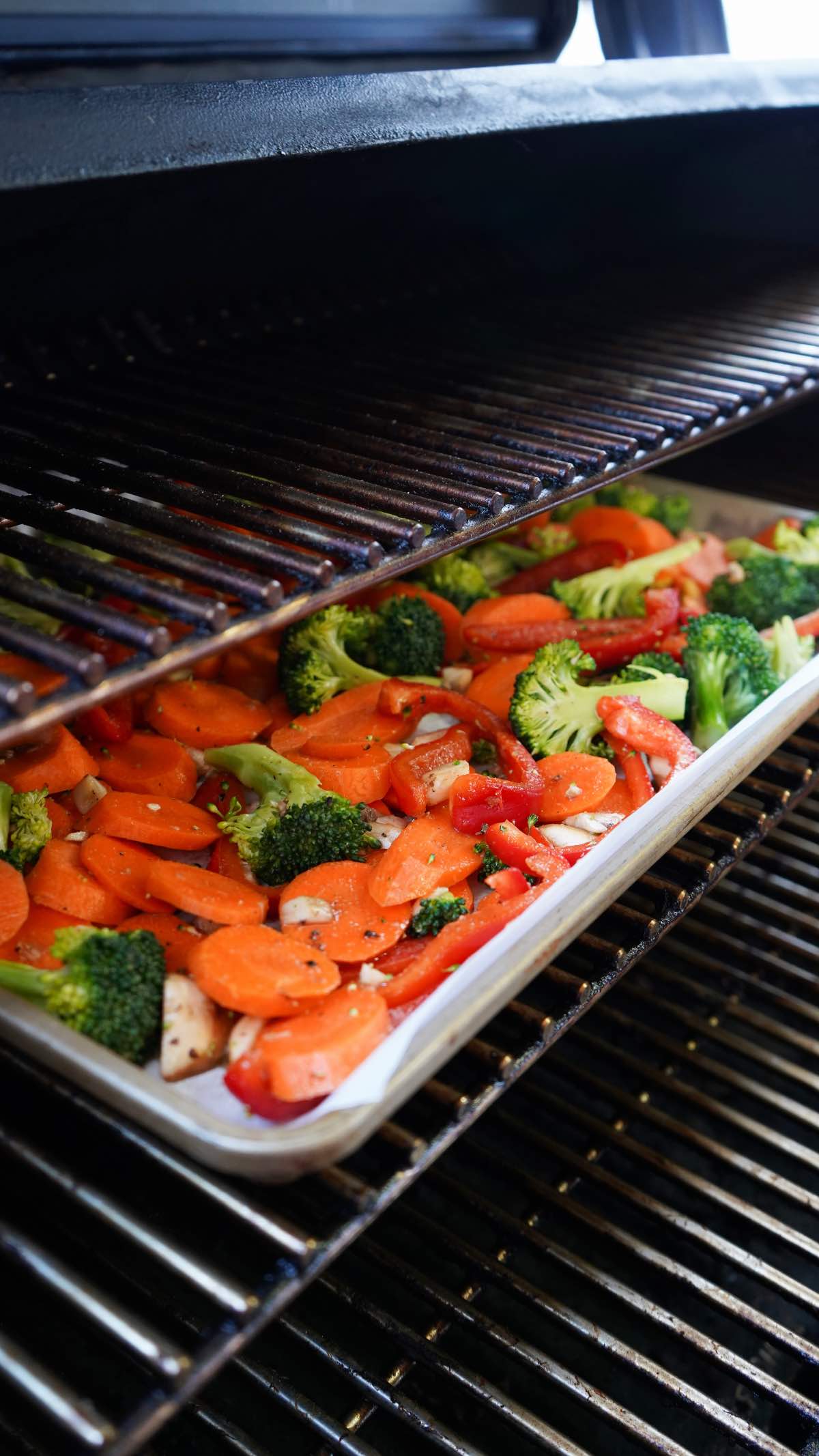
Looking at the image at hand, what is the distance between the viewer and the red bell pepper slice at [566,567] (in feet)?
9.84

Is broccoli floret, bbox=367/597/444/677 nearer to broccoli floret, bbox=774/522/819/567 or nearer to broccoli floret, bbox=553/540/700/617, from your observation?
broccoli floret, bbox=553/540/700/617

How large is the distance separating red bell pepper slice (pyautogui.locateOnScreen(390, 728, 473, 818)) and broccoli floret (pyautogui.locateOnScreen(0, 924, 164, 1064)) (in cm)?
62

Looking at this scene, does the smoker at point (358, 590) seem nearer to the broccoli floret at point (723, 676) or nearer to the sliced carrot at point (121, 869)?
the broccoli floret at point (723, 676)

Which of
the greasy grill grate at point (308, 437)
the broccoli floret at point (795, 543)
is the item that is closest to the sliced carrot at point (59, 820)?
the greasy grill grate at point (308, 437)

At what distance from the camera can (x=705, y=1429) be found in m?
2.02

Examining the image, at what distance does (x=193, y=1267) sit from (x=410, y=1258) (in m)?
1.07

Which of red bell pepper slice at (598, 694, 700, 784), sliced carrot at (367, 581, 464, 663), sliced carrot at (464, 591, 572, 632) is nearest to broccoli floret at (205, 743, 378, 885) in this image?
red bell pepper slice at (598, 694, 700, 784)

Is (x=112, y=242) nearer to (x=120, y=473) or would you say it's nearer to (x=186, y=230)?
(x=186, y=230)

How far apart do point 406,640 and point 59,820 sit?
856 millimetres

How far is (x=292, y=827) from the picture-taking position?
1.87 metres

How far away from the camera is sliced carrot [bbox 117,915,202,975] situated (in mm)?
1690

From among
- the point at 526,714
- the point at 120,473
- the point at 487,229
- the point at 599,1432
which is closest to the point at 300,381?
the point at 120,473

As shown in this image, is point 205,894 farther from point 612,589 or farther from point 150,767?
point 612,589

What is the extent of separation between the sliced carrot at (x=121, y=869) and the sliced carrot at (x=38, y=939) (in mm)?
83
